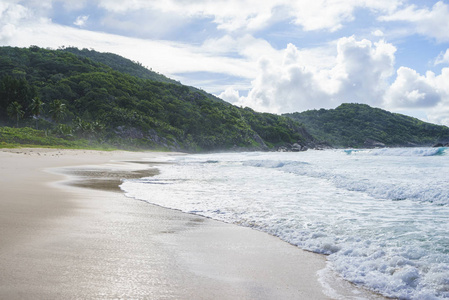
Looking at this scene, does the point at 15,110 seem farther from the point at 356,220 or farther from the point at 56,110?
the point at 356,220

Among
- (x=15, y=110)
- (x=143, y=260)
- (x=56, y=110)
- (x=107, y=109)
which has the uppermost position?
(x=107, y=109)

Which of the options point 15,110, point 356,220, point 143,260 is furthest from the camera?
point 15,110

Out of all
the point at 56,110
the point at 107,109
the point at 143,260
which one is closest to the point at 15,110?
the point at 56,110

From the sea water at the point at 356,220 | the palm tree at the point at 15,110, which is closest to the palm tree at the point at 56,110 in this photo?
the palm tree at the point at 15,110

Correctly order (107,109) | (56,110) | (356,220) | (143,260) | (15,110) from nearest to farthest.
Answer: (143,260) < (356,220) < (15,110) < (56,110) < (107,109)

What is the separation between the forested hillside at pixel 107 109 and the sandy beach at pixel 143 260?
2536 inches

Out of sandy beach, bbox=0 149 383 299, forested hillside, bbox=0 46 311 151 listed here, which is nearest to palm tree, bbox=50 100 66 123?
forested hillside, bbox=0 46 311 151

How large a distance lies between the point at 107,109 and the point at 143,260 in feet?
322

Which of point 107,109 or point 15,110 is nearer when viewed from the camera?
point 15,110

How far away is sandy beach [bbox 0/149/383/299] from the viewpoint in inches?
147

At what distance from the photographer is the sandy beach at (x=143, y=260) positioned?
3.74m

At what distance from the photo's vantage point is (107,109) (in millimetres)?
95875

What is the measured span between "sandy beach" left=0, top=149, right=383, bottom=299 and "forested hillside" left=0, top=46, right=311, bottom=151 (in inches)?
2536

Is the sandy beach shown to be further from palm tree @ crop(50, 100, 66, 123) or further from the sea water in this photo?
palm tree @ crop(50, 100, 66, 123)
